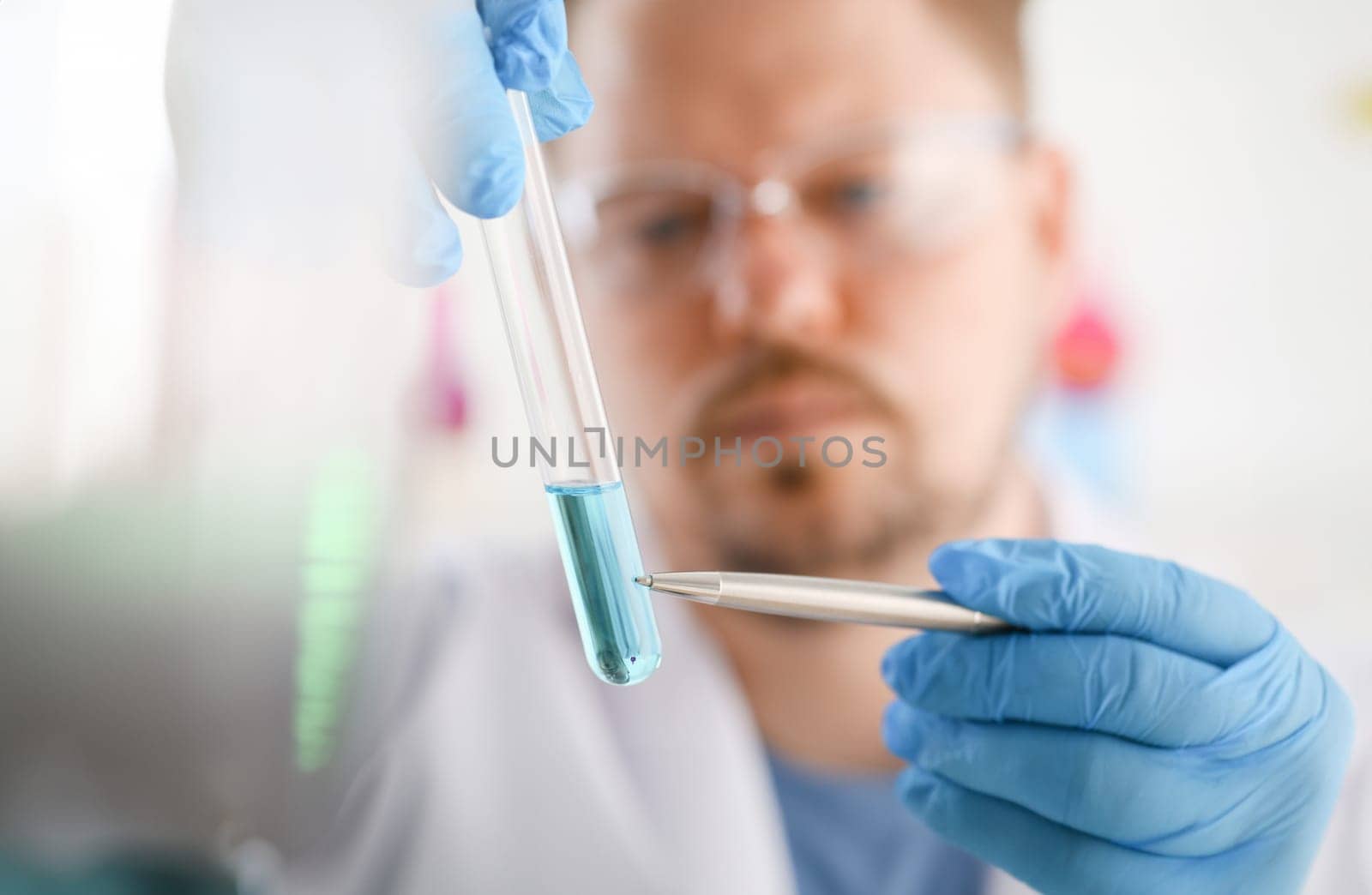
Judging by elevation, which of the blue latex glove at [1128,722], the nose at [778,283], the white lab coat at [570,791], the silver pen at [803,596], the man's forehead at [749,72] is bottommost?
the white lab coat at [570,791]

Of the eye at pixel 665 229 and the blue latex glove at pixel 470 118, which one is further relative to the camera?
the eye at pixel 665 229

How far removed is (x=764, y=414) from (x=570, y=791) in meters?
0.50

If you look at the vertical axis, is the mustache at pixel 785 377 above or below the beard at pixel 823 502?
above

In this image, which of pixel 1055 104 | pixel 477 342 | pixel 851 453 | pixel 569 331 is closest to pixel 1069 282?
pixel 1055 104

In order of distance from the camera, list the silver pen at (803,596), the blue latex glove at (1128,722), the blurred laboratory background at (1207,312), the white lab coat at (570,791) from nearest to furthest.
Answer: the silver pen at (803,596)
the blue latex glove at (1128,722)
the white lab coat at (570,791)
the blurred laboratory background at (1207,312)

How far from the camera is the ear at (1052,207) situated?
49.1 inches

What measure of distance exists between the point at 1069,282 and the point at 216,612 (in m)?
1.64

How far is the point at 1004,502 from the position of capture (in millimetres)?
1315

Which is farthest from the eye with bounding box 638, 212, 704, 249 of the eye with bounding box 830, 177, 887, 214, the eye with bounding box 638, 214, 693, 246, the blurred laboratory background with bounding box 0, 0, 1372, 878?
the blurred laboratory background with bounding box 0, 0, 1372, 878

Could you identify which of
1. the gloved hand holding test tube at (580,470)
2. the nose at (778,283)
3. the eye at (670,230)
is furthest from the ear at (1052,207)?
the gloved hand holding test tube at (580,470)

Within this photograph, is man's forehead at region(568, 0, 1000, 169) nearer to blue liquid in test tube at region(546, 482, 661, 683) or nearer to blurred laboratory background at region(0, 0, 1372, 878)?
blurred laboratory background at region(0, 0, 1372, 878)

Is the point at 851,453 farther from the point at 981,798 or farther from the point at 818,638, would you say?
the point at 981,798

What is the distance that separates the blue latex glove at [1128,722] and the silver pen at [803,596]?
0.24 ft

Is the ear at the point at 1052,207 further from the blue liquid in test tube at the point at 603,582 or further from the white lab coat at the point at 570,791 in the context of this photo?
the blue liquid in test tube at the point at 603,582
